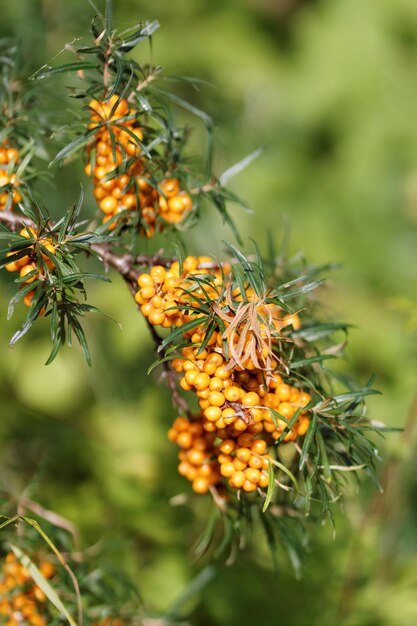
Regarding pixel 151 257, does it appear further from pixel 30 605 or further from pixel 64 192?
pixel 64 192

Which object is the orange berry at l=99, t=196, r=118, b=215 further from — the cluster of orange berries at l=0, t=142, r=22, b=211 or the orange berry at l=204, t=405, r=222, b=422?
the orange berry at l=204, t=405, r=222, b=422

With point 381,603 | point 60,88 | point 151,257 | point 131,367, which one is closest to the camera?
point 151,257

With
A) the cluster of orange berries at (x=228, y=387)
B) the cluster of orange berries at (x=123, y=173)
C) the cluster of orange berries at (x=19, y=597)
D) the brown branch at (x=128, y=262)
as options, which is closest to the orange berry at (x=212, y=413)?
the cluster of orange berries at (x=228, y=387)

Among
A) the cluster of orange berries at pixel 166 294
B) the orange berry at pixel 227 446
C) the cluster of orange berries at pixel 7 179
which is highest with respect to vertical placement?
the cluster of orange berries at pixel 7 179

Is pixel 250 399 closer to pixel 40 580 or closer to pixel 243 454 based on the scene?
pixel 243 454

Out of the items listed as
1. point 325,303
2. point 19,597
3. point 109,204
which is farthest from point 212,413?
point 325,303

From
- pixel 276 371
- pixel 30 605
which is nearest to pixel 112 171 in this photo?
pixel 276 371

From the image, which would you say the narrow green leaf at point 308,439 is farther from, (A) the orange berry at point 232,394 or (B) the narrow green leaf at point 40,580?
(B) the narrow green leaf at point 40,580
